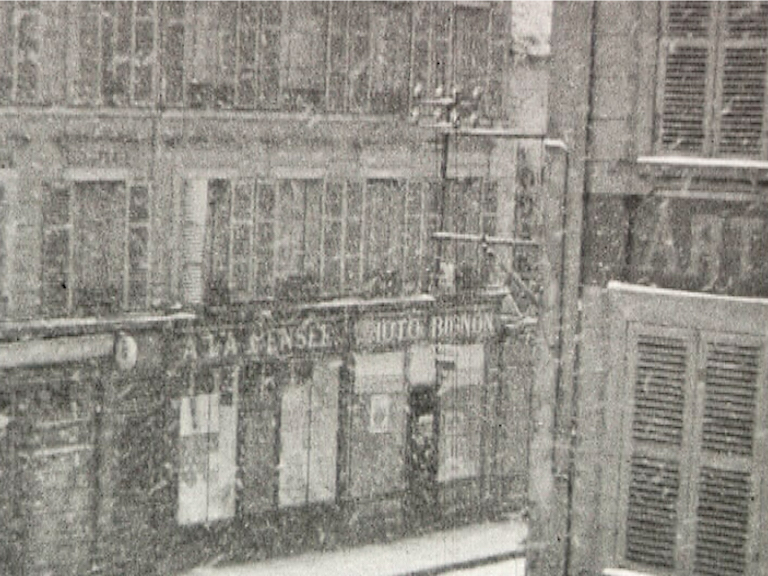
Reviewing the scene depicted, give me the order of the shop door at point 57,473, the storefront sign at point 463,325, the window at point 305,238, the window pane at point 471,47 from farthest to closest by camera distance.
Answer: the window pane at point 471,47
the storefront sign at point 463,325
the window at point 305,238
the shop door at point 57,473

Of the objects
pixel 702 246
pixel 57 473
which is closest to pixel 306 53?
pixel 57 473

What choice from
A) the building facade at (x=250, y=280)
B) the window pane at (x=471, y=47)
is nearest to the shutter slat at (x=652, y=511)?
the building facade at (x=250, y=280)

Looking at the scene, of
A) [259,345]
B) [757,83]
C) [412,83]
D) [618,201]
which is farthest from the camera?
[412,83]

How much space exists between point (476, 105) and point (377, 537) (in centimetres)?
678

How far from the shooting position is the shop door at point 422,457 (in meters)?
22.9

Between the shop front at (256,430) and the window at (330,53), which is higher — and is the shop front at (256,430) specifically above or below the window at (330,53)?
below

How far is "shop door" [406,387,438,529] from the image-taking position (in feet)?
75.1

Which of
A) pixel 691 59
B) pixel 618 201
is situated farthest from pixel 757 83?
pixel 618 201

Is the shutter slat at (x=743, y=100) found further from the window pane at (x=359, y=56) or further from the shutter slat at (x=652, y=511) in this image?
the window pane at (x=359, y=56)

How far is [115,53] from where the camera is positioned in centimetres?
1927

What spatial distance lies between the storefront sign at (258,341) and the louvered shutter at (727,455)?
1242cm

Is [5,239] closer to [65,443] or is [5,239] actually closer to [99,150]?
[99,150]

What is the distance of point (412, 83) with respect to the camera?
22734 mm

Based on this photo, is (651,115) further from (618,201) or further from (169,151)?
(169,151)
